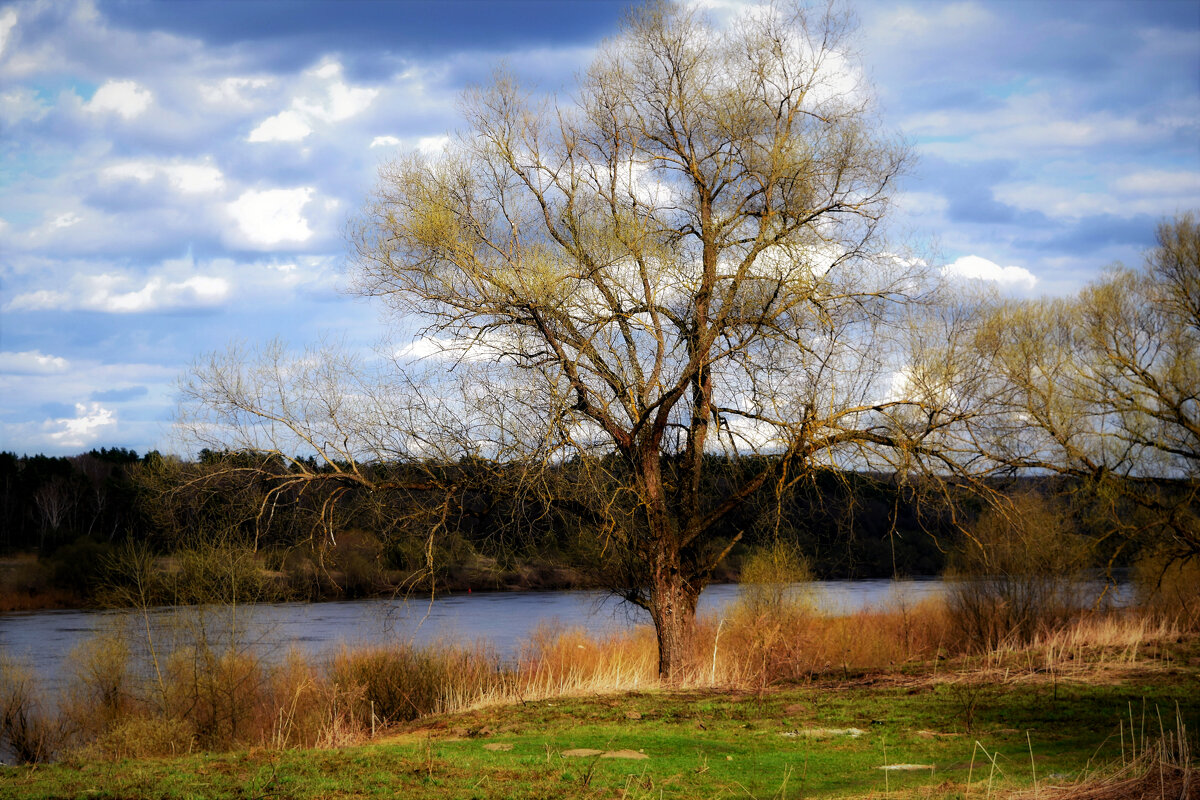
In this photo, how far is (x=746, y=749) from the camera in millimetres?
10922

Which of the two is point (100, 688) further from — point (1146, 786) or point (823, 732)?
point (1146, 786)

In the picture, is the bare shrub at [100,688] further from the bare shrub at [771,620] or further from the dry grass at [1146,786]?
the dry grass at [1146,786]

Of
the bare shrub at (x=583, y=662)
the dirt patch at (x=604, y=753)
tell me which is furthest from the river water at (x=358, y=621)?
the dirt patch at (x=604, y=753)

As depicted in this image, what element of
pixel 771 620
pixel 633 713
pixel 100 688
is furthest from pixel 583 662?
pixel 100 688

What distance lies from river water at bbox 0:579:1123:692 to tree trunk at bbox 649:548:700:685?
374cm

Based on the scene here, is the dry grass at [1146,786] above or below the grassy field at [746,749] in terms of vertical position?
above

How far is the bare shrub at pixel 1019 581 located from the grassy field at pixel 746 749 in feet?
18.6

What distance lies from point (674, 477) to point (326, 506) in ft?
22.6

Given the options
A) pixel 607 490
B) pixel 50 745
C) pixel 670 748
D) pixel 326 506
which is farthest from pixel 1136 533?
pixel 50 745

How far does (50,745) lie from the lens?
17.6 metres

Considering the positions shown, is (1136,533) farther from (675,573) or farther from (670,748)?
(670,748)

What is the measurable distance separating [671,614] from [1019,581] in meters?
11.5

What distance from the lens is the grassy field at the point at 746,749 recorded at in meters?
8.17

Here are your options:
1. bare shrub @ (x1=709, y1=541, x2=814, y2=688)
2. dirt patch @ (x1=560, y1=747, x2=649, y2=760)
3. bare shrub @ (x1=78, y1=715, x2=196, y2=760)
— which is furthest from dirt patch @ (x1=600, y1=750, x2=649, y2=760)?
bare shrub @ (x1=709, y1=541, x2=814, y2=688)
